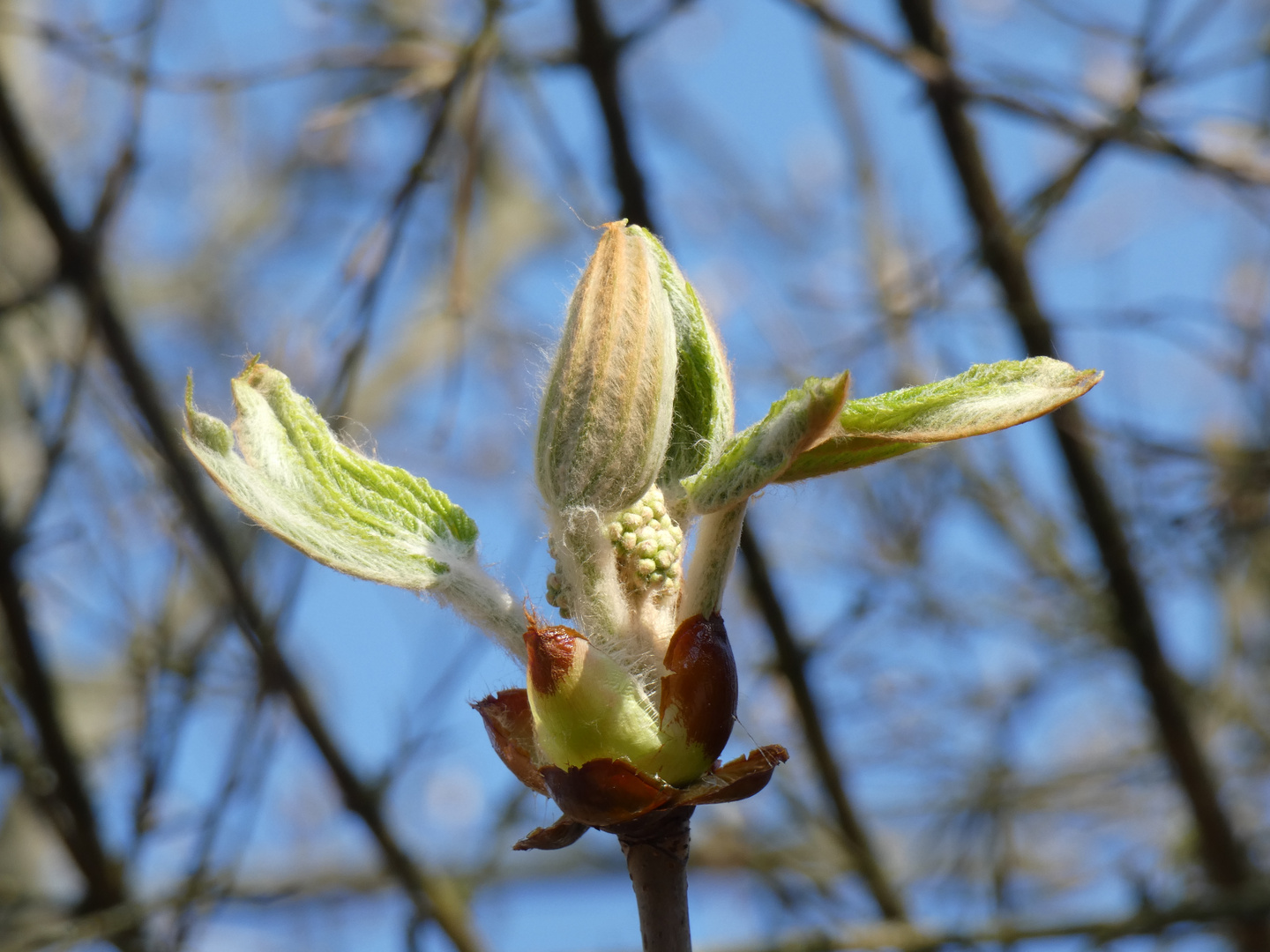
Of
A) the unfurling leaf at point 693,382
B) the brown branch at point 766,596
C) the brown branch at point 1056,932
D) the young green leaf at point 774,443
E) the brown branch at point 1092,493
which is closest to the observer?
the young green leaf at point 774,443

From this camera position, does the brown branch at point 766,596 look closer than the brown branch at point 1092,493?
Yes

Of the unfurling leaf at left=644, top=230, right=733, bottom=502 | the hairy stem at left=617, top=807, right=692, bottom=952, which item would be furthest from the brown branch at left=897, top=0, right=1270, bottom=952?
the hairy stem at left=617, top=807, right=692, bottom=952

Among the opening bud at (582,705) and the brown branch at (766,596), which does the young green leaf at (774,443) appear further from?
the brown branch at (766,596)

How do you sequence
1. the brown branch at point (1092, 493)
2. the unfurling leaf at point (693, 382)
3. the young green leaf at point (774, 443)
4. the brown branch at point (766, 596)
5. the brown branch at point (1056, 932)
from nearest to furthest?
1. the young green leaf at point (774, 443)
2. the unfurling leaf at point (693, 382)
3. the brown branch at point (1056, 932)
4. the brown branch at point (766, 596)
5. the brown branch at point (1092, 493)

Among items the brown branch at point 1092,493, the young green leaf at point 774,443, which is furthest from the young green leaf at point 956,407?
the brown branch at point 1092,493

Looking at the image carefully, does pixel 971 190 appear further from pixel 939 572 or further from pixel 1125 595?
pixel 939 572

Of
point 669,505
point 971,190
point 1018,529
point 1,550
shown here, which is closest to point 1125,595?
point 1018,529

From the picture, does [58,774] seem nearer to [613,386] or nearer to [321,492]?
[321,492]
